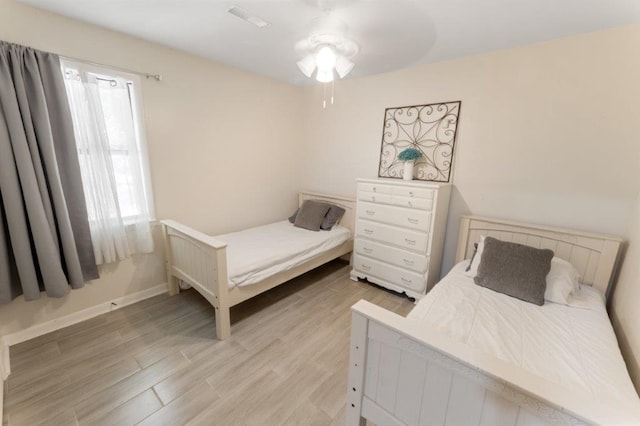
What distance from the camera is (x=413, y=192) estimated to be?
2.45 meters

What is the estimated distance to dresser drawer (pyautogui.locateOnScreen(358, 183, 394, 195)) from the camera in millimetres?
2600

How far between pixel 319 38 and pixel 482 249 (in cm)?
199

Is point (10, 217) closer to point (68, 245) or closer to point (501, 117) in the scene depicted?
point (68, 245)

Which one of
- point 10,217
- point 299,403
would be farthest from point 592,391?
point 10,217

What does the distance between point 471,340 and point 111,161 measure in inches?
110

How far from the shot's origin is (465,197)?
101 inches

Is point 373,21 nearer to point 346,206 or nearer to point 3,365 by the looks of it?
point 346,206

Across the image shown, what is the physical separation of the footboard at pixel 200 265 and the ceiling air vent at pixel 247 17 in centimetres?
157

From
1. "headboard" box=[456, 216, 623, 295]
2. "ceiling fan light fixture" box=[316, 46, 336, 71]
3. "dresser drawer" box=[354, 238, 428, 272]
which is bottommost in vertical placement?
"dresser drawer" box=[354, 238, 428, 272]

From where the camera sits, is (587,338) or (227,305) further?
(227,305)

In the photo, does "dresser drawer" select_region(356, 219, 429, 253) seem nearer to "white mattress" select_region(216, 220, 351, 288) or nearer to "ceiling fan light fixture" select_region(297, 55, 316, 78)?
"white mattress" select_region(216, 220, 351, 288)

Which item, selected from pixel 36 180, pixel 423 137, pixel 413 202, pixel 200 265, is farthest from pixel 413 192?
pixel 36 180

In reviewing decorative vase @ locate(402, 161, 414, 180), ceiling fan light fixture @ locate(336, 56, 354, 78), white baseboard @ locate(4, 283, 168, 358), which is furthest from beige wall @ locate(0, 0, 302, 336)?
decorative vase @ locate(402, 161, 414, 180)

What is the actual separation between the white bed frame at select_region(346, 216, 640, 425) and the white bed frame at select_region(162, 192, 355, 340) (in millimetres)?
1168
